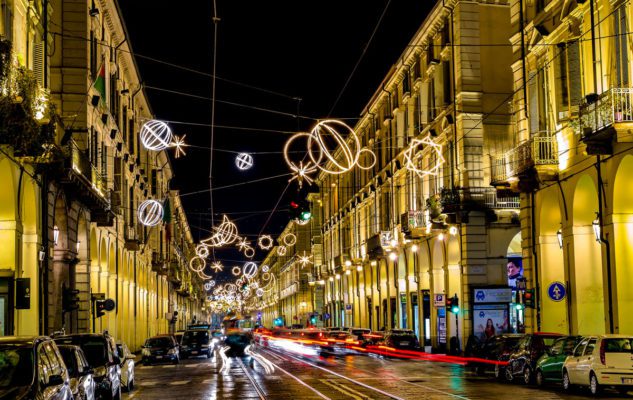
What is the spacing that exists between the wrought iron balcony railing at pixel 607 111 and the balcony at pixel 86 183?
14.9 meters

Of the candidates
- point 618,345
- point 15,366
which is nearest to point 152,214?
point 618,345

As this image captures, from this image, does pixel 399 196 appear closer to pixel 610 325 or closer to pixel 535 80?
pixel 535 80

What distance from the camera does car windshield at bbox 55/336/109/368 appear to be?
2242 centimetres

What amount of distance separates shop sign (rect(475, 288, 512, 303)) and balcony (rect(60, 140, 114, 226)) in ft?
53.2

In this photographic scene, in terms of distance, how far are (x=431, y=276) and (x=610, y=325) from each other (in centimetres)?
2178

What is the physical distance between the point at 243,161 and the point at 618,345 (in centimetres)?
1506

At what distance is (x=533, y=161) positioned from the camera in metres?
31.6

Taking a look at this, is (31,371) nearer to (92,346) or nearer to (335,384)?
(92,346)

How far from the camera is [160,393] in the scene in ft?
83.7

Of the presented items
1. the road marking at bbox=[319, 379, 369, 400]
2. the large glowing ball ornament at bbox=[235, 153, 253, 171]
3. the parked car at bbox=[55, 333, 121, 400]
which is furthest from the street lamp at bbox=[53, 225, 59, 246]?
the road marking at bbox=[319, 379, 369, 400]

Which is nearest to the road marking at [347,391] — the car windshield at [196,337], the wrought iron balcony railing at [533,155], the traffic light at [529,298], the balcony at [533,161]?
the traffic light at [529,298]

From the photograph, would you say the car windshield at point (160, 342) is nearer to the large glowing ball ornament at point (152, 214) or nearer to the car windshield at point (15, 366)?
the large glowing ball ornament at point (152, 214)

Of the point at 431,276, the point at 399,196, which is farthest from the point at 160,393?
the point at 399,196

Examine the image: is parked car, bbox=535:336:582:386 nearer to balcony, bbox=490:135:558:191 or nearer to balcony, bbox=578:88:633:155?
balcony, bbox=578:88:633:155
